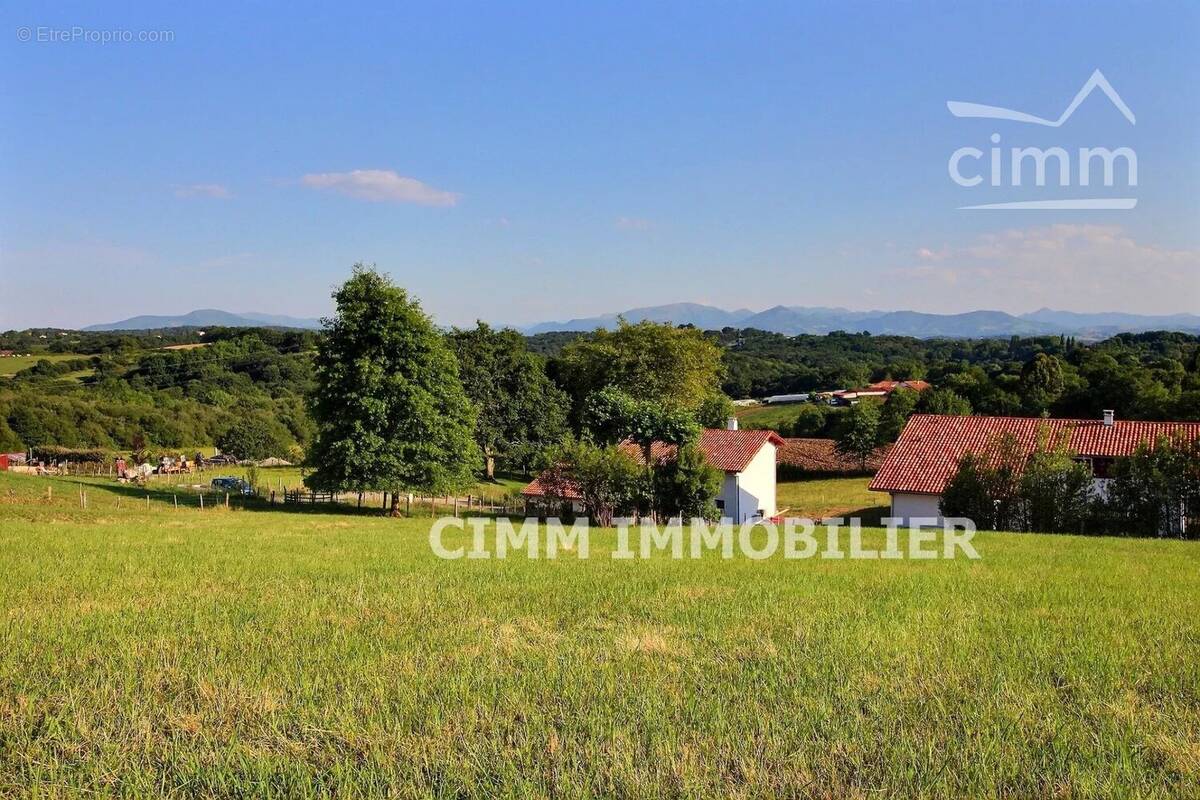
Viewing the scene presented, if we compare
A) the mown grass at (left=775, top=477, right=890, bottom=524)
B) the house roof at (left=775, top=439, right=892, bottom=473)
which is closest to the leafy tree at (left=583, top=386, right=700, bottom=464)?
the mown grass at (left=775, top=477, right=890, bottom=524)

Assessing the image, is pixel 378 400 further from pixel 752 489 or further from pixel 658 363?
pixel 658 363

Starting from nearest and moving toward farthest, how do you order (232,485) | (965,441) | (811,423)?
(965,441)
(232,485)
(811,423)

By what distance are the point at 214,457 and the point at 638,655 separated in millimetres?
78655

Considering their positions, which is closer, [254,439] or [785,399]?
[254,439]

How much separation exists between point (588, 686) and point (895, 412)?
7075 cm

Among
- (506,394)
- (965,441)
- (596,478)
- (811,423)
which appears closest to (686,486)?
(596,478)

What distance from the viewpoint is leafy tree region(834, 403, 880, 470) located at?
70.1m

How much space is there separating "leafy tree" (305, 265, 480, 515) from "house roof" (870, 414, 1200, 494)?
21534 mm

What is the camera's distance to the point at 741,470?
145ft

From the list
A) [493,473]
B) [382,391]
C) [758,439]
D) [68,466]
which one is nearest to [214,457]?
[68,466]

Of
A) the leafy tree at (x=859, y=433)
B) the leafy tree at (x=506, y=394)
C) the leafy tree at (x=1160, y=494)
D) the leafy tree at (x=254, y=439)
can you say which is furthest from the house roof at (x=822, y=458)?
the leafy tree at (x=254, y=439)

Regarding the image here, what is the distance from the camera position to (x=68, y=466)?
57.4 meters

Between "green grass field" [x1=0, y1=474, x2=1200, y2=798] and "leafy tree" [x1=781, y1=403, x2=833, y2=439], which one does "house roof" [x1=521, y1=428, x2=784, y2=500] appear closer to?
"green grass field" [x1=0, y1=474, x2=1200, y2=798]

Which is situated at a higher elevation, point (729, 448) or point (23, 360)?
point (23, 360)
